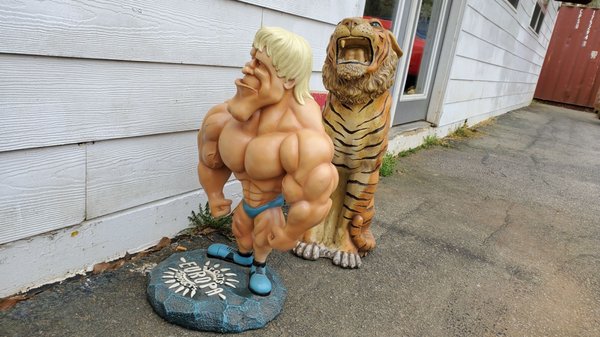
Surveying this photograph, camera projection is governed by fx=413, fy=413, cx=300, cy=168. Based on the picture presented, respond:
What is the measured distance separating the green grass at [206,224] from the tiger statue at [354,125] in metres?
0.40

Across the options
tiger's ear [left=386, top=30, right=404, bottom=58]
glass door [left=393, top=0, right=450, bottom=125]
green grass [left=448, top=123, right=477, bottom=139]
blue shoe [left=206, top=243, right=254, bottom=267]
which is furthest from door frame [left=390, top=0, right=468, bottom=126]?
blue shoe [left=206, top=243, right=254, bottom=267]

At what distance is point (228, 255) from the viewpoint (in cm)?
163

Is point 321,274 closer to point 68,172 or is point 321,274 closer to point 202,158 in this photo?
point 202,158

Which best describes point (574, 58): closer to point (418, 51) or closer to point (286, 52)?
point (418, 51)

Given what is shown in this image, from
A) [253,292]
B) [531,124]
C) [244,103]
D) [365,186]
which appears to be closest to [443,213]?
[365,186]

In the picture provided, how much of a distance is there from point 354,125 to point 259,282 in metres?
0.80

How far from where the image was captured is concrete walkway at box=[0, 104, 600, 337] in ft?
4.76

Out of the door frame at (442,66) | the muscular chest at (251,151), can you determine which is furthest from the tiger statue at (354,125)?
the door frame at (442,66)

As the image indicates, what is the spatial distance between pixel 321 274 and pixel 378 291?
26 cm

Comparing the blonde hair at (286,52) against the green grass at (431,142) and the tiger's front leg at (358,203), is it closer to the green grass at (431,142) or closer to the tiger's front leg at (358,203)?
the tiger's front leg at (358,203)

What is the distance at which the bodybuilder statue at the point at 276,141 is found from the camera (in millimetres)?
1228

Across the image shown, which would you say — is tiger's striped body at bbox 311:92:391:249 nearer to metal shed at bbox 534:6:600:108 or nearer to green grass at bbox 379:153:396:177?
green grass at bbox 379:153:396:177

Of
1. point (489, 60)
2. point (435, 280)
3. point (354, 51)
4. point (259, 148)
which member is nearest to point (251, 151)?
point (259, 148)

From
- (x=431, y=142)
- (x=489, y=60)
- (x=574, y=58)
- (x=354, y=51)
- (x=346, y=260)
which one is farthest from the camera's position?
(x=574, y=58)
